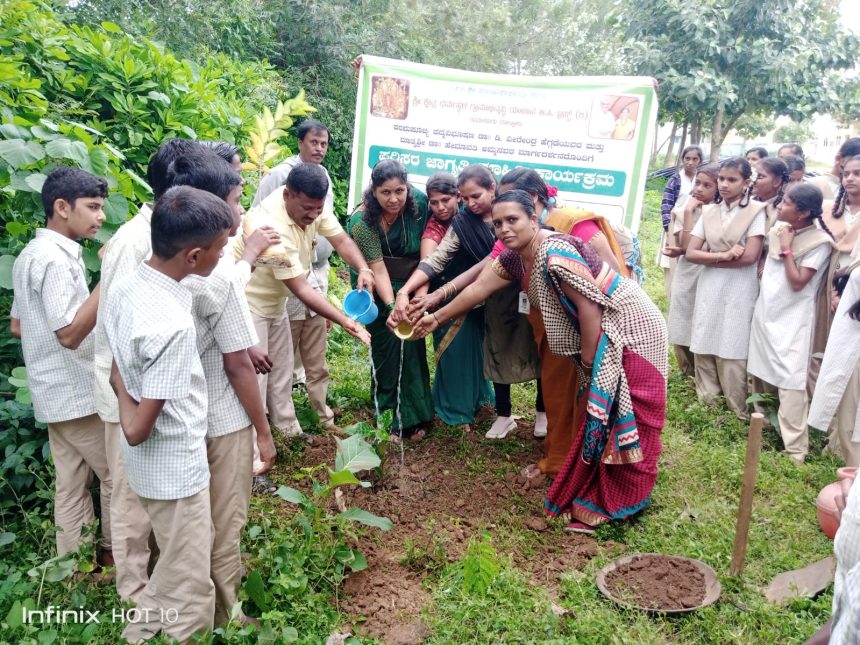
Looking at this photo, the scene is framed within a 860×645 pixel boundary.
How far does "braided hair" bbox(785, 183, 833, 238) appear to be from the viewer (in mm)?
4273

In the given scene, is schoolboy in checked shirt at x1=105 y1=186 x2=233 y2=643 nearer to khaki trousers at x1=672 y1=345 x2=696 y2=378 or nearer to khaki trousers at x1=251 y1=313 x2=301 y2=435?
khaki trousers at x1=251 y1=313 x2=301 y2=435

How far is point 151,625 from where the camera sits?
2.43 metres

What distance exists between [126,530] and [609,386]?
2.23 metres

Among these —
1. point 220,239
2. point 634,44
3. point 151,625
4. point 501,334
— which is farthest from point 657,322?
point 634,44

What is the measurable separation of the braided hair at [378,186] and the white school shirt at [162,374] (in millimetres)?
2045

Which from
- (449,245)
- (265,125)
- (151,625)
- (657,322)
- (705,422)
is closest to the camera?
(151,625)

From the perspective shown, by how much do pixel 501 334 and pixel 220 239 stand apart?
2566mm

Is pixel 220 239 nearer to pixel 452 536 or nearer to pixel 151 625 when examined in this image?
pixel 151 625

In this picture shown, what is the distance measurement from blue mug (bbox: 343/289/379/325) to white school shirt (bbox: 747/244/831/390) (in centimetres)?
268

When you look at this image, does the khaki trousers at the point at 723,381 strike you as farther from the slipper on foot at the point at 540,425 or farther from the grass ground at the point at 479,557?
the slipper on foot at the point at 540,425

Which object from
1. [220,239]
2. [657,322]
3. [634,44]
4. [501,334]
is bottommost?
[501,334]

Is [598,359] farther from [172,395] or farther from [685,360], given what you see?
[685,360]

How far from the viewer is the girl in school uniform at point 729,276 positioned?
4789mm

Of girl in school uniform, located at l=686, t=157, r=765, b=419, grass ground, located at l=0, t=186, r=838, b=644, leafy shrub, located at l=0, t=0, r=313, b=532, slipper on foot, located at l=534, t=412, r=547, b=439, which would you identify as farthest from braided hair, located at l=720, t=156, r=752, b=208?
leafy shrub, located at l=0, t=0, r=313, b=532
